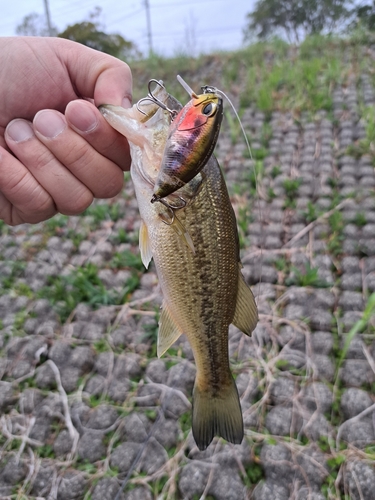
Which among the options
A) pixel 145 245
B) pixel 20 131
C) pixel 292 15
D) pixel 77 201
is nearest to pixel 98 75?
pixel 20 131

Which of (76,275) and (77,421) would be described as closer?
(77,421)

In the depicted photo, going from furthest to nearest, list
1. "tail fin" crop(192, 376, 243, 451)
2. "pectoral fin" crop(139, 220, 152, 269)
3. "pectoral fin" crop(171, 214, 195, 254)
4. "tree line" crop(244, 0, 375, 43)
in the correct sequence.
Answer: "tree line" crop(244, 0, 375, 43) → "tail fin" crop(192, 376, 243, 451) → "pectoral fin" crop(139, 220, 152, 269) → "pectoral fin" crop(171, 214, 195, 254)

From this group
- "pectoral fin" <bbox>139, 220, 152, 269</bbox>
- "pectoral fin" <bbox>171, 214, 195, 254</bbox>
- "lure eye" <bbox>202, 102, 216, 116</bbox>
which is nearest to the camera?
"lure eye" <bbox>202, 102, 216, 116</bbox>

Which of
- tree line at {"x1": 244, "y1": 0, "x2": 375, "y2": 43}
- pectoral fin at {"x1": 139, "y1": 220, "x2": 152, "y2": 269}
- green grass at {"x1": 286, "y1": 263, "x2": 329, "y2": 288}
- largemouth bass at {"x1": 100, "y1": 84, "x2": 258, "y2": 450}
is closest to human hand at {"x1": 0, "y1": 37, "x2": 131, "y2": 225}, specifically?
largemouth bass at {"x1": 100, "y1": 84, "x2": 258, "y2": 450}

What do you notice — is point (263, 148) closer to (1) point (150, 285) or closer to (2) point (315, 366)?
(1) point (150, 285)

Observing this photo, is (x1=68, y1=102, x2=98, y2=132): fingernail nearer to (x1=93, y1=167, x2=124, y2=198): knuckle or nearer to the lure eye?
(x1=93, y1=167, x2=124, y2=198): knuckle

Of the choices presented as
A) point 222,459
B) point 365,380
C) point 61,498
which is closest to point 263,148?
point 365,380
